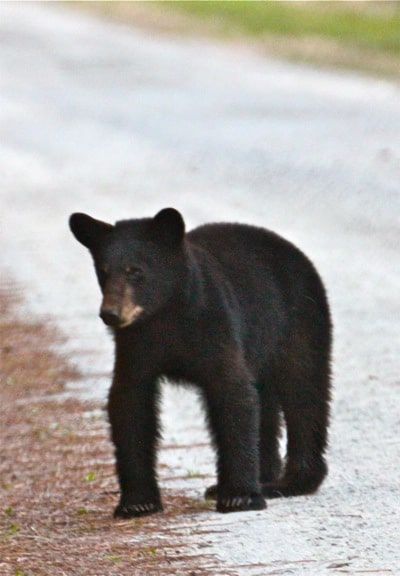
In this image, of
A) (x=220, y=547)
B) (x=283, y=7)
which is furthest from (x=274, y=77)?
(x=220, y=547)

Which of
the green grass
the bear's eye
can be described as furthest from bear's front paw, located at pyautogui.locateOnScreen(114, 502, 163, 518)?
the green grass

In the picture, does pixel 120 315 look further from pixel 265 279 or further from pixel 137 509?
pixel 265 279

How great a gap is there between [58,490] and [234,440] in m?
1.56

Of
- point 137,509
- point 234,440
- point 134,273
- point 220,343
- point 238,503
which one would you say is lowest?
point 137,509

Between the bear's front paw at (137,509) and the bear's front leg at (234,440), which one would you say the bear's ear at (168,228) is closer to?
the bear's front leg at (234,440)

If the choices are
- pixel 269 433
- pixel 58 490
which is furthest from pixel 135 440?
pixel 58 490

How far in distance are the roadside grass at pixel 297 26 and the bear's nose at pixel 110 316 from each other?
805 inches

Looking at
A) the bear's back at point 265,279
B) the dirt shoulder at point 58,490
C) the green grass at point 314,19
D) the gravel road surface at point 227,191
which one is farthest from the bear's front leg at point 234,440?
the green grass at point 314,19

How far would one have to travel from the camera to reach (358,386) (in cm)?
1022

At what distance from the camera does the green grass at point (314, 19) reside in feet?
101

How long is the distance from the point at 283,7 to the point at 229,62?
529 centimetres

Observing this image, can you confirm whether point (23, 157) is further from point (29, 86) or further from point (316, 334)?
point (316, 334)

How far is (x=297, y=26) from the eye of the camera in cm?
3288

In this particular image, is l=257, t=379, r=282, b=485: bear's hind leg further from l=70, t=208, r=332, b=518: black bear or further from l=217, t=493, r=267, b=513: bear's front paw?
l=217, t=493, r=267, b=513: bear's front paw
